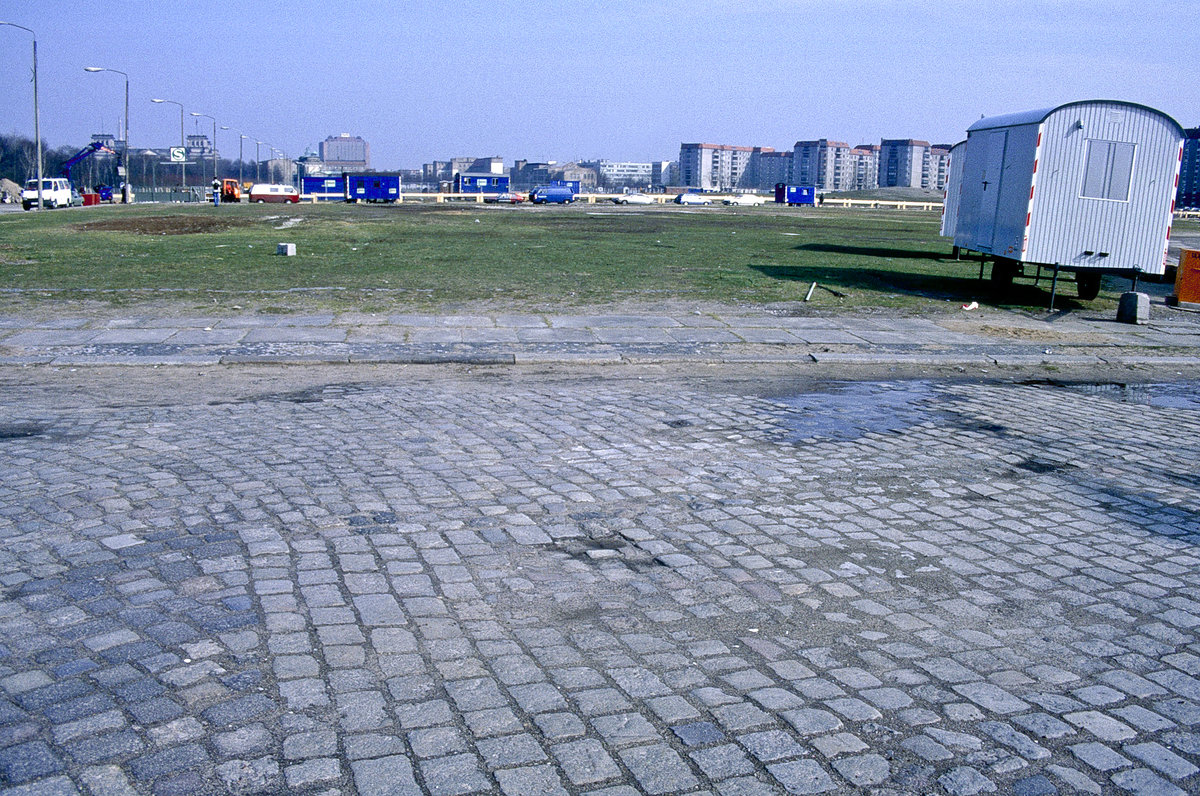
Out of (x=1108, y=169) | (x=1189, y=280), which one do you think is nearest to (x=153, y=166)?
(x=1189, y=280)

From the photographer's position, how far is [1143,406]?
10.3 metres

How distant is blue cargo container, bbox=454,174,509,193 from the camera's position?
114 meters

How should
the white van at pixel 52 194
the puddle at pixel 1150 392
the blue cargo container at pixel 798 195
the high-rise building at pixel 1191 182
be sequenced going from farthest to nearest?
the blue cargo container at pixel 798 195 → the high-rise building at pixel 1191 182 → the white van at pixel 52 194 → the puddle at pixel 1150 392

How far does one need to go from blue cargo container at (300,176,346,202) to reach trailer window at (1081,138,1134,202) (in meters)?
84.3

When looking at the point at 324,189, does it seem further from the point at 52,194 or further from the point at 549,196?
the point at 52,194

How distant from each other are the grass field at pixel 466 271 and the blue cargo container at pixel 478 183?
81.9m

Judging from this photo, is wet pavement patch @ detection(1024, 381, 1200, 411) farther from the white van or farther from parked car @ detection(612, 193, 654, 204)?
parked car @ detection(612, 193, 654, 204)

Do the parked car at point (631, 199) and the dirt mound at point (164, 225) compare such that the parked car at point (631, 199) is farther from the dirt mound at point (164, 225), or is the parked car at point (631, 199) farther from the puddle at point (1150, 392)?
the puddle at point (1150, 392)

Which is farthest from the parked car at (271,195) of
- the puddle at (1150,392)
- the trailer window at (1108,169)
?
the puddle at (1150,392)

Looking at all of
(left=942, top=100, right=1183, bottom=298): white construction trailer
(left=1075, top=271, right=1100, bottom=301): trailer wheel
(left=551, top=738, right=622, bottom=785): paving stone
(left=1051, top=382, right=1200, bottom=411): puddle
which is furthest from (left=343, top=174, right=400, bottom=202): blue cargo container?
(left=551, top=738, right=622, bottom=785): paving stone

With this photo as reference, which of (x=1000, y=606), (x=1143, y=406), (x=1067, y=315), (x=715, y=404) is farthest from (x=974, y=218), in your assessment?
(x=1000, y=606)

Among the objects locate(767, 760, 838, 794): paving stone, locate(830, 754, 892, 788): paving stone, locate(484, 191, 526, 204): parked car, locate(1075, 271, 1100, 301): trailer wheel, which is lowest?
locate(767, 760, 838, 794): paving stone

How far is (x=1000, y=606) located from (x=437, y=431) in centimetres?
469

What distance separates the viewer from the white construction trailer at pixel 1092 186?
16.1m
